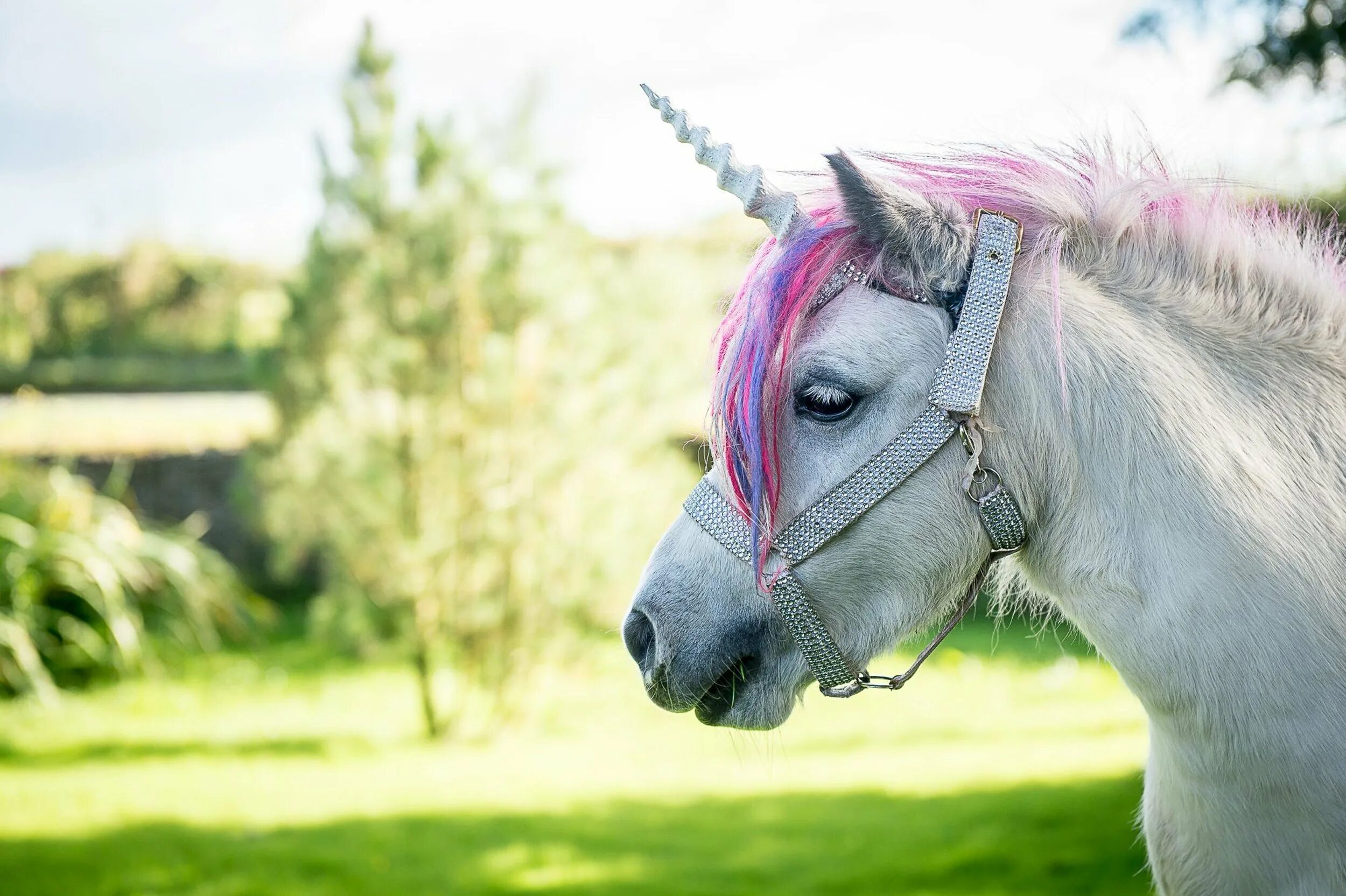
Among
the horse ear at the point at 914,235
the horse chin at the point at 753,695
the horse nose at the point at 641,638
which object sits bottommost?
the horse chin at the point at 753,695

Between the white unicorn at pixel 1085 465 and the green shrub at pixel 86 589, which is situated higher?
the white unicorn at pixel 1085 465

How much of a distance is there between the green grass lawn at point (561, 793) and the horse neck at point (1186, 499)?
5.63 ft

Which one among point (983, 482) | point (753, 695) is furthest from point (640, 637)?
point (983, 482)

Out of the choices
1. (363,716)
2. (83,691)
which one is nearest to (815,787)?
(363,716)

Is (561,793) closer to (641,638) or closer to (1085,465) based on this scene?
(641,638)

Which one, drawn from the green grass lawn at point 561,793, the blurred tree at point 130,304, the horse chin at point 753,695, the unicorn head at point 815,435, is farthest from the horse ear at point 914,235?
the blurred tree at point 130,304

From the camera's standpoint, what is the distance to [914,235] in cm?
162

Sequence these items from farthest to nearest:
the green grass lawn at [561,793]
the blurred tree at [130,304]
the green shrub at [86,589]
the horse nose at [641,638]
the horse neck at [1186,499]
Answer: the blurred tree at [130,304], the green shrub at [86,589], the green grass lawn at [561,793], the horse nose at [641,638], the horse neck at [1186,499]

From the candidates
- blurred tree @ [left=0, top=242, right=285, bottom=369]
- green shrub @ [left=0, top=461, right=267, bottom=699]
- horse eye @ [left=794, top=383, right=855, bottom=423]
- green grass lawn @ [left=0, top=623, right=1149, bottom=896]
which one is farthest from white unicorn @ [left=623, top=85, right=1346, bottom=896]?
blurred tree @ [left=0, top=242, right=285, bottom=369]

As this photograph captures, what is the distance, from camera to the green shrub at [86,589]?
7.82 m

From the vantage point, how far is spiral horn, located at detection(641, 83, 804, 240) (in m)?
1.71

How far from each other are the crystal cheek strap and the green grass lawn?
1513mm

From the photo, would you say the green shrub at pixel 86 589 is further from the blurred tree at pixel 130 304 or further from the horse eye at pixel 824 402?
the blurred tree at pixel 130 304

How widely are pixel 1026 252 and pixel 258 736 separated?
287 inches
